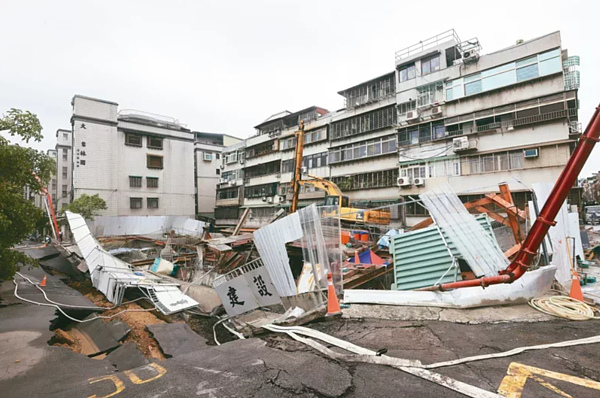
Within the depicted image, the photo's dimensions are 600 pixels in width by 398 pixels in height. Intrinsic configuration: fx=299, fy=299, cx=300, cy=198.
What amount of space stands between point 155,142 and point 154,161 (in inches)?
106

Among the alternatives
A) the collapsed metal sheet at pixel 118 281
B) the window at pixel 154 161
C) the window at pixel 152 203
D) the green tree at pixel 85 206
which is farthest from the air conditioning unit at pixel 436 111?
the window at pixel 152 203

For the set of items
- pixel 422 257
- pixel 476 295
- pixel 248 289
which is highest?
pixel 422 257

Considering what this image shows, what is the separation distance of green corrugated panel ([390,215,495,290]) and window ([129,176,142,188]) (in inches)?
A: 1559

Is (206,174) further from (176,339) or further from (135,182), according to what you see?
(176,339)

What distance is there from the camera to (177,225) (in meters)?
35.1

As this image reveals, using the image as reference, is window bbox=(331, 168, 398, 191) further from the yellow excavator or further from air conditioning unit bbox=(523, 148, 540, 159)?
air conditioning unit bbox=(523, 148, 540, 159)

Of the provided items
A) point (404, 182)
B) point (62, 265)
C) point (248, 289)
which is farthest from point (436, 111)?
point (62, 265)

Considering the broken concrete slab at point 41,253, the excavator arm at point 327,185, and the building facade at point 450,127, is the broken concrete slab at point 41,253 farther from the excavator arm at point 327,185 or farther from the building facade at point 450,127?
the building facade at point 450,127

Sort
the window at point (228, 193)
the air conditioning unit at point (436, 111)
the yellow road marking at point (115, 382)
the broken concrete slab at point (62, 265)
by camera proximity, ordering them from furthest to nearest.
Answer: the window at point (228, 193) < the air conditioning unit at point (436, 111) < the broken concrete slab at point (62, 265) < the yellow road marking at point (115, 382)

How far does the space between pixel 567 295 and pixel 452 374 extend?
15.6 ft

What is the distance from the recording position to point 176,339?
7.52 metres

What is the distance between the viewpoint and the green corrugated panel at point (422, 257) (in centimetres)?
681

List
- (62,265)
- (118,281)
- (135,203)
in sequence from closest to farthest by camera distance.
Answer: (118,281) → (62,265) → (135,203)

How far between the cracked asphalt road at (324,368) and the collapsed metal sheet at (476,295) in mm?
757
